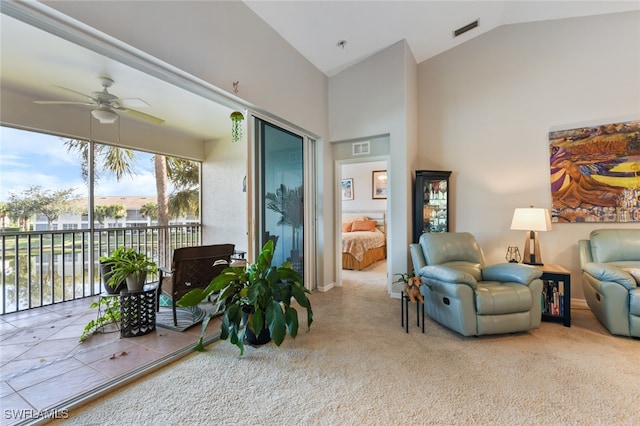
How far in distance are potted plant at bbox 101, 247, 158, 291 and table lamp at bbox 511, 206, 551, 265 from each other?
4025 millimetres

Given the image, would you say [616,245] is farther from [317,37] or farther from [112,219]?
[112,219]

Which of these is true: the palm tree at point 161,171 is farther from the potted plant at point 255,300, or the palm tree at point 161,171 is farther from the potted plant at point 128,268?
the potted plant at point 255,300

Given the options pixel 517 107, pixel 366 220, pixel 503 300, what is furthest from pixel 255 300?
pixel 366 220

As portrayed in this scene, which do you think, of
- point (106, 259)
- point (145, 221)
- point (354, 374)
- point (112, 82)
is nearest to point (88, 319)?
point (106, 259)

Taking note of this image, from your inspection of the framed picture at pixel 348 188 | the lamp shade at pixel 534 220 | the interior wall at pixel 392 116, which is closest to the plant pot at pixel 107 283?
the interior wall at pixel 392 116

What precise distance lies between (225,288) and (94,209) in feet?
10.4

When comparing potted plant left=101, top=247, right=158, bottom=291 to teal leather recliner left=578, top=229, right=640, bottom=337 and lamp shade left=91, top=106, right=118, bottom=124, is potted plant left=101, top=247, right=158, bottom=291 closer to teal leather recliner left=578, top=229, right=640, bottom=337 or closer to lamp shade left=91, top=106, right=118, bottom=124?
lamp shade left=91, top=106, right=118, bottom=124

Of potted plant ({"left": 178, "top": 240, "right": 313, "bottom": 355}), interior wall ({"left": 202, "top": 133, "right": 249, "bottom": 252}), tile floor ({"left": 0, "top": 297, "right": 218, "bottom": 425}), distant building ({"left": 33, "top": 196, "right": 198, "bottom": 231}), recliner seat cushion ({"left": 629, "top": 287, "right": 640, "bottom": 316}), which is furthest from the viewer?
interior wall ({"left": 202, "top": 133, "right": 249, "bottom": 252})

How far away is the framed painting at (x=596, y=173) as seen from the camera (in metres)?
3.04

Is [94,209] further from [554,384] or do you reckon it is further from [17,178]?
[554,384]

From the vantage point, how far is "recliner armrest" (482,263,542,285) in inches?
99.3

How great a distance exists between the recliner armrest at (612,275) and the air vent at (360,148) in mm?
2846

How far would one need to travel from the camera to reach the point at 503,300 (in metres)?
2.38

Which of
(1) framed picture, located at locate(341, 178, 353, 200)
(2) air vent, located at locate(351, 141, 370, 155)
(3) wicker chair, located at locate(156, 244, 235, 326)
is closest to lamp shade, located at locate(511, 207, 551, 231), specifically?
(2) air vent, located at locate(351, 141, 370, 155)
